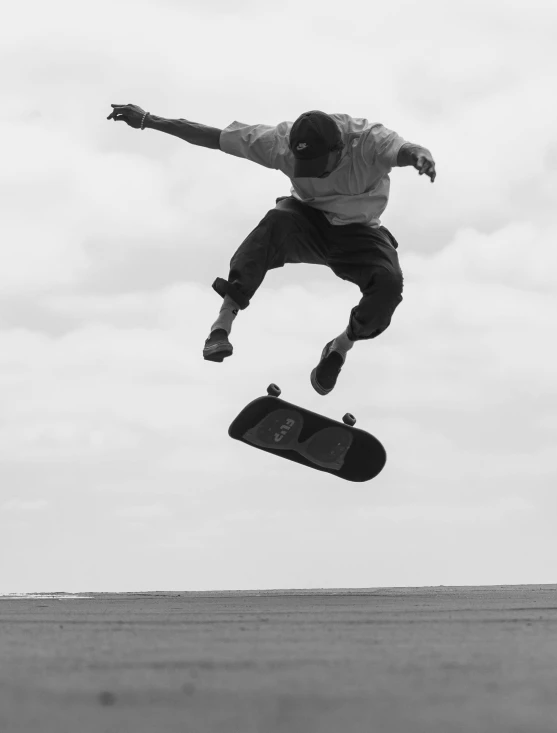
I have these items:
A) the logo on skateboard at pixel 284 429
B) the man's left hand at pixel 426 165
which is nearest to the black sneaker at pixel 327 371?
the logo on skateboard at pixel 284 429

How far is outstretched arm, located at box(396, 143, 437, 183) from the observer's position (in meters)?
5.89

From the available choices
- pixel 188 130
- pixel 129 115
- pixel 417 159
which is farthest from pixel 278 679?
pixel 129 115

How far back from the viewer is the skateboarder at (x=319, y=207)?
21.5 feet

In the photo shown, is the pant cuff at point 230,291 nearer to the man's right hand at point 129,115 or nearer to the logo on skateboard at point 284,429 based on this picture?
the logo on skateboard at point 284,429

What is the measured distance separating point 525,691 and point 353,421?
18.9ft

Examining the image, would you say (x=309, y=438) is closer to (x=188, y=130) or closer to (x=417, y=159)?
(x=417, y=159)

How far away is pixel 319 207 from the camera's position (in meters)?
7.16

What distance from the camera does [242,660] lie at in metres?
1.83

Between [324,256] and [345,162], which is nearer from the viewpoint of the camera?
[345,162]

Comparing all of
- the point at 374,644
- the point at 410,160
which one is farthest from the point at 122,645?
the point at 410,160

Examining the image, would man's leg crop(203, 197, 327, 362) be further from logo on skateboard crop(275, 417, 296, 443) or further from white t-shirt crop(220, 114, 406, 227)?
logo on skateboard crop(275, 417, 296, 443)

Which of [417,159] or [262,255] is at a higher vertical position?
[417,159]

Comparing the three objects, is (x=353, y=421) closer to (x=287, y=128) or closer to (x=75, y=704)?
(x=287, y=128)

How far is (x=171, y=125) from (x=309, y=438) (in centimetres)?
248
